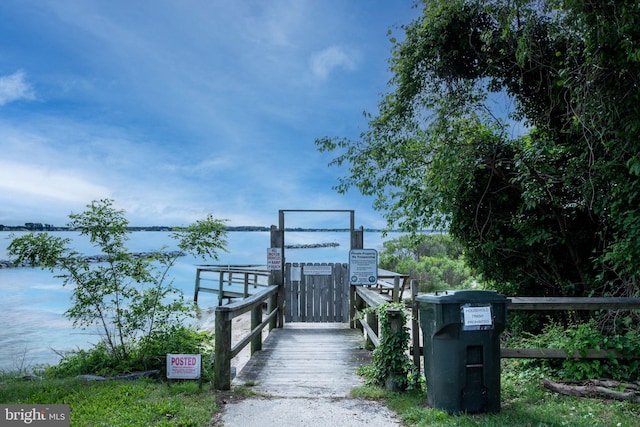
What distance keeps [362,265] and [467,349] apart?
14.8ft

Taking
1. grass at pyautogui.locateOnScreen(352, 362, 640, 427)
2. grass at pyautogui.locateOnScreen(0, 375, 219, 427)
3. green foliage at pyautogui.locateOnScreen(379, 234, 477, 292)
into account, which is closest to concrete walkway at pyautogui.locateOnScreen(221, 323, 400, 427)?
grass at pyautogui.locateOnScreen(352, 362, 640, 427)

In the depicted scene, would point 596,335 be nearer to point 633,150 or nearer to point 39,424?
point 633,150

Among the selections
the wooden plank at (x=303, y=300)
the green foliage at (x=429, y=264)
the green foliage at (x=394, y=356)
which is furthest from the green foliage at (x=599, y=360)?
the green foliage at (x=429, y=264)

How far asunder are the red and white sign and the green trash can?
2.44 metres

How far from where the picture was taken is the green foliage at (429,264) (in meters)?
15.1

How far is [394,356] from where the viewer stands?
4.36m

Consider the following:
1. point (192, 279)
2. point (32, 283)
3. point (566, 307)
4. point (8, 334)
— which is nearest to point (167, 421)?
point (566, 307)

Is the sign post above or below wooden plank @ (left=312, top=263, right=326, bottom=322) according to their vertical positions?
below

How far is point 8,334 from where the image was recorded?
1236cm

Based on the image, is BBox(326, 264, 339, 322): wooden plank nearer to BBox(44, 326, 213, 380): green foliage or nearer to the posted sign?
the posted sign

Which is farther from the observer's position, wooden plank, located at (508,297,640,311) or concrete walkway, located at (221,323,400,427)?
wooden plank, located at (508,297,640,311)

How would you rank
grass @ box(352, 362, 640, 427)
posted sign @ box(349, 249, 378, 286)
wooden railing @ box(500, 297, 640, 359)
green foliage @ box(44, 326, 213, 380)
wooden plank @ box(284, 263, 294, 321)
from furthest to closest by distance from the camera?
1. wooden plank @ box(284, 263, 294, 321)
2. posted sign @ box(349, 249, 378, 286)
3. green foliage @ box(44, 326, 213, 380)
4. wooden railing @ box(500, 297, 640, 359)
5. grass @ box(352, 362, 640, 427)

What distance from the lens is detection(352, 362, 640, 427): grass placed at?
135 inches

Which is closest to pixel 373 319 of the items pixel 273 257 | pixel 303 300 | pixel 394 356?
pixel 394 356
